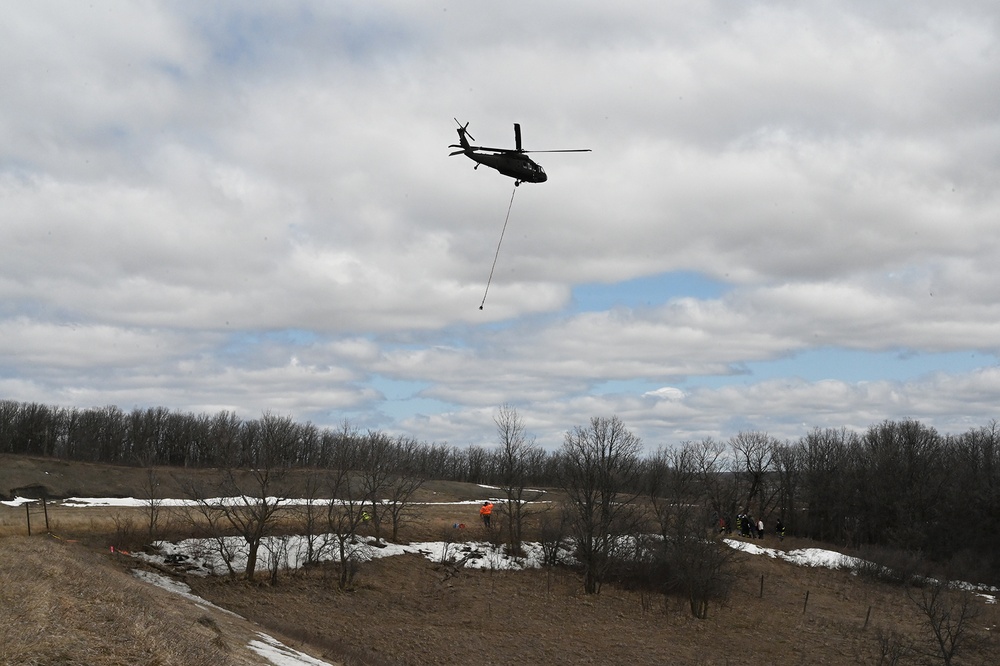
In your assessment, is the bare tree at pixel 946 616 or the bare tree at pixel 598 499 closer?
the bare tree at pixel 946 616

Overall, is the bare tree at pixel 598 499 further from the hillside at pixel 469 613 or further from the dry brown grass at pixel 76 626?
the dry brown grass at pixel 76 626

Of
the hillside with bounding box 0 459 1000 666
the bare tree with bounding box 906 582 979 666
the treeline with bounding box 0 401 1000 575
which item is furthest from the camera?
the treeline with bounding box 0 401 1000 575

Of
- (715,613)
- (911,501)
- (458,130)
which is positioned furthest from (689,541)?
(911,501)

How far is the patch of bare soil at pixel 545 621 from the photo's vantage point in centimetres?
3422

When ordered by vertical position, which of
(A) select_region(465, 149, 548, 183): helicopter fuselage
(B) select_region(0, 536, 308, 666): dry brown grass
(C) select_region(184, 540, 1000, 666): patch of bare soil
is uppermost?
(A) select_region(465, 149, 548, 183): helicopter fuselage

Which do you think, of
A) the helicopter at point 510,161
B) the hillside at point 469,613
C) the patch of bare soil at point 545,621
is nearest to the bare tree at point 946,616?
the hillside at point 469,613

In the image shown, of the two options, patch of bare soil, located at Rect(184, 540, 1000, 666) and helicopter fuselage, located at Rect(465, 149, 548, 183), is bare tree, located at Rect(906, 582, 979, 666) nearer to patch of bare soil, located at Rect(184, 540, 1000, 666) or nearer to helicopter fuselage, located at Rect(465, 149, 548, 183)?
patch of bare soil, located at Rect(184, 540, 1000, 666)

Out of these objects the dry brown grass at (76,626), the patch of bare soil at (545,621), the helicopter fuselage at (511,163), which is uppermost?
the helicopter fuselage at (511,163)

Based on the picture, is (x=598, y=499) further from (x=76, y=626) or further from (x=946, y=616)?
(x=76, y=626)

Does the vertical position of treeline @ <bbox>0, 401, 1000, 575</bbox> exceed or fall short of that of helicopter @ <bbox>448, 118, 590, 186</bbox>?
it falls short

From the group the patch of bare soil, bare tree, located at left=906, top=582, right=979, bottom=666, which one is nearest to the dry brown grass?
the patch of bare soil

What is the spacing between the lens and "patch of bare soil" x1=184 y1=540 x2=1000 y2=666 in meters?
A: 34.2

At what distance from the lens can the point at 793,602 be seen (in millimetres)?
52750

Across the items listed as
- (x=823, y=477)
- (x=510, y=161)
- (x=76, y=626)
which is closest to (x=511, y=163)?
A: (x=510, y=161)
